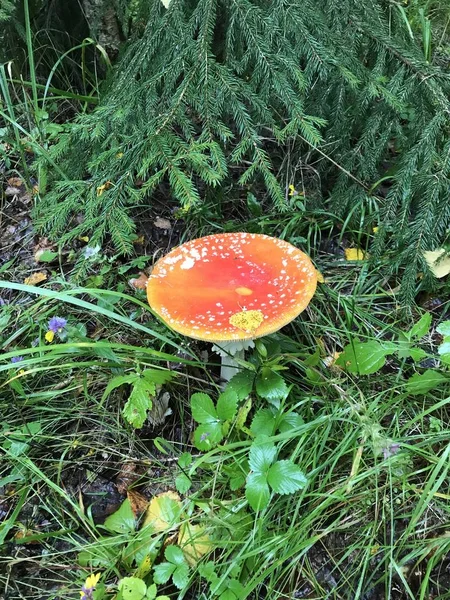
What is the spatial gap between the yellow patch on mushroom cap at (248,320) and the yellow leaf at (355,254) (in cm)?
117

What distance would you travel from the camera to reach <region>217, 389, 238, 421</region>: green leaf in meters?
1.90

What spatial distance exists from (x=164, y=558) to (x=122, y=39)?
3401 mm

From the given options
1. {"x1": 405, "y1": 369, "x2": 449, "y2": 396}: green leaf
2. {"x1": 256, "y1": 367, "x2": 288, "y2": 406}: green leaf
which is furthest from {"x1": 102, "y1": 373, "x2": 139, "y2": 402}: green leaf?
{"x1": 405, "y1": 369, "x2": 449, "y2": 396}: green leaf

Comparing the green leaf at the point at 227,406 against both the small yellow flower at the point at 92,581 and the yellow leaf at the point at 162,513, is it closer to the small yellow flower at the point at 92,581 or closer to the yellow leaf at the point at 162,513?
the yellow leaf at the point at 162,513

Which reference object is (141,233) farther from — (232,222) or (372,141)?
(372,141)

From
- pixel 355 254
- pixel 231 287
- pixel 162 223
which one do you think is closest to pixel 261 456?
pixel 231 287

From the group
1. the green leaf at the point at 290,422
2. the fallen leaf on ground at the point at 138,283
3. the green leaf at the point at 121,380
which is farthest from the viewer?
the fallen leaf on ground at the point at 138,283

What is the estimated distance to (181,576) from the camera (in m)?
1.64

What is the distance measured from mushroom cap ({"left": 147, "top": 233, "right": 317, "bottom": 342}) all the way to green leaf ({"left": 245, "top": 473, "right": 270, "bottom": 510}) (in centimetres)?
50

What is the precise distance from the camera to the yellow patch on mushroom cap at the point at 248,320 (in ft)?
5.76

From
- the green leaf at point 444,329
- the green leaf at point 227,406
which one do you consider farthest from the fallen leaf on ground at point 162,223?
the green leaf at point 444,329

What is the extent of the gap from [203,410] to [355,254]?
1389mm

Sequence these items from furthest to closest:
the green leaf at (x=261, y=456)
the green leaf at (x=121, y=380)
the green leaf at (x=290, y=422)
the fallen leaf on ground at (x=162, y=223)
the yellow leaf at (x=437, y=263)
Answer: the fallen leaf on ground at (x=162, y=223) < the yellow leaf at (x=437, y=263) < the green leaf at (x=121, y=380) < the green leaf at (x=290, y=422) < the green leaf at (x=261, y=456)

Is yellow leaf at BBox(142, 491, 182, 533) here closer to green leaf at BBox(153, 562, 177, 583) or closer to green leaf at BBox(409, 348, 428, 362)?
green leaf at BBox(153, 562, 177, 583)
